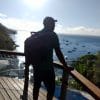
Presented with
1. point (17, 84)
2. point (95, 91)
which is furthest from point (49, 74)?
point (17, 84)

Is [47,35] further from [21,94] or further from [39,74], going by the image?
[21,94]

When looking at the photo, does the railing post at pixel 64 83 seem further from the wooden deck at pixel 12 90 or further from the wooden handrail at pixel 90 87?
the wooden deck at pixel 12 90

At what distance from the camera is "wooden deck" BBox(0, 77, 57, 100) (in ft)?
21.1

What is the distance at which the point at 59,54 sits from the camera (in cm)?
486

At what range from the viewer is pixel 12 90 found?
7.04m

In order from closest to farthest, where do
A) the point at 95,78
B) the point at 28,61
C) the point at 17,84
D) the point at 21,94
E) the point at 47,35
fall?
the point at 47,35, the point at 28,61, the point at 21,94, the point at 17,84, the point at 95,78

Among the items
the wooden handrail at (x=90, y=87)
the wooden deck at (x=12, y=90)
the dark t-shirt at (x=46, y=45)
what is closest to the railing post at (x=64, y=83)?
the wooden handrail at (x=90, y=87)

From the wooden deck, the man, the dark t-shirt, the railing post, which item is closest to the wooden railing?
the railing post

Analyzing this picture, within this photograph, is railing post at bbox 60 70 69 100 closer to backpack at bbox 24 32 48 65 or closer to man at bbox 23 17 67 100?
man at bbox 23 17 67 100

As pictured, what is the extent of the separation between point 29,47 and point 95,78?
17573mm

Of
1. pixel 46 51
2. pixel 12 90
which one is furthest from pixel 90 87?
pixel 12 90

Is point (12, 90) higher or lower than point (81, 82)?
lower

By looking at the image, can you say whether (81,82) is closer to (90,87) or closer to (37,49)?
(90,87)

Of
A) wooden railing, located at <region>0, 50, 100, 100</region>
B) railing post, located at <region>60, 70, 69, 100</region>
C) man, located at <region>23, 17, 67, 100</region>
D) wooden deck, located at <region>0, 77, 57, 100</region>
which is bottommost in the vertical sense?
wooden deck, located at <region>0, 77, 57, 100</region>
